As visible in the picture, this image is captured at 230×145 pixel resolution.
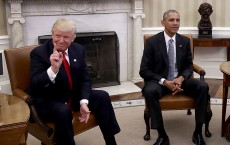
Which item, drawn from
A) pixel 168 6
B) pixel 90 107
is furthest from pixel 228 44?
pixel 90 107

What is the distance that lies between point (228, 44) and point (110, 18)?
1658mm

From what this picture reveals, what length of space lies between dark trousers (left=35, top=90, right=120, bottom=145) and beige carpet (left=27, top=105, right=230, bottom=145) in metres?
0.51

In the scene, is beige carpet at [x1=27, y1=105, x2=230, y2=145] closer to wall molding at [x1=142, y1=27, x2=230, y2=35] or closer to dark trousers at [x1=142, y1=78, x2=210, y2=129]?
dark trousers at [x1=142, y1=78, x2=210, y2=129]

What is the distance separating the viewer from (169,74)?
3.41 metres

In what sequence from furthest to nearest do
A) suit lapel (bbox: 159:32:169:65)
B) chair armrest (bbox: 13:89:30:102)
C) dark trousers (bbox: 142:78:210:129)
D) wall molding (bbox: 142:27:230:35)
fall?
wall molding (bbox: 142:27:230:35)
suit lapel (bbox: 159:32:169:65)
dark trousers (bbox: 142:78:210:129)
chair armrest (bbox: 13:89:30:102)

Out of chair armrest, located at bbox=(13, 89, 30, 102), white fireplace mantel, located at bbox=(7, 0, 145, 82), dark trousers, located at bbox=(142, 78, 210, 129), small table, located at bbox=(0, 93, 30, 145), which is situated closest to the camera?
small table, located at bbox=(0, 93, 30, 145)

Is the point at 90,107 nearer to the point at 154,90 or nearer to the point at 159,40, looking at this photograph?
the point at 154,90

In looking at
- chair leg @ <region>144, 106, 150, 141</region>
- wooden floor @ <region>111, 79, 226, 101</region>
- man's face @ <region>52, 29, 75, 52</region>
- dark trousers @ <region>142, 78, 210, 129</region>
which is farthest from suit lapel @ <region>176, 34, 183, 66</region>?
wooden floor @ <region>111, 79, 226, 101</region>

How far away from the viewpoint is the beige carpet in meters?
3.28

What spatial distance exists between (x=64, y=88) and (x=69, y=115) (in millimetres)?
227

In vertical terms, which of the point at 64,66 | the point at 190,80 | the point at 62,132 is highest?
the point at 64,66

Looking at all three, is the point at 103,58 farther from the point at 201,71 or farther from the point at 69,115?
the point at 69,115

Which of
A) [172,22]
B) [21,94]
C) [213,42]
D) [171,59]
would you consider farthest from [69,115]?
[213,42]

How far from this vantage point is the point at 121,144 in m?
3.22
